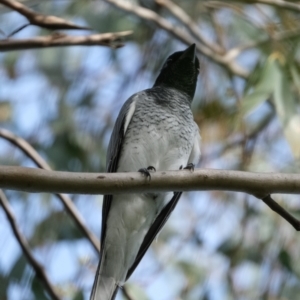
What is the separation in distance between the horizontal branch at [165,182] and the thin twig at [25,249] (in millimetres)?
996

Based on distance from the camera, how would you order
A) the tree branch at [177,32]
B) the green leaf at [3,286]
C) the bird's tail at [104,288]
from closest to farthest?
the bird's tail at [104,288]
the green leaf at [3,286]
the tree branch at [177,32]

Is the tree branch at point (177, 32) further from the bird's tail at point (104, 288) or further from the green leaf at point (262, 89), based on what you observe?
the bird's tail at point (104, 288)

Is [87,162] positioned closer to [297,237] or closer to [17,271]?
[17,271]

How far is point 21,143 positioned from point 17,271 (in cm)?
82

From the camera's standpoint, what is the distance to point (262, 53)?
4.01m

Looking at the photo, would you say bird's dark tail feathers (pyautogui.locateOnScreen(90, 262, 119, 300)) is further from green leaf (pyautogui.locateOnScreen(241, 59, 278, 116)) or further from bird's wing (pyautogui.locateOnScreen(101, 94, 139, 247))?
green leaf (pyautogui.locateOnScreen(241, 59, 278, 116))

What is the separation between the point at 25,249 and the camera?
2926mm

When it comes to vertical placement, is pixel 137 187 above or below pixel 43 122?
below

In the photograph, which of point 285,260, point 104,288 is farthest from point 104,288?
point 285,260

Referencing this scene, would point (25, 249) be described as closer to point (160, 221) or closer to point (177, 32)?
point (160, 221)

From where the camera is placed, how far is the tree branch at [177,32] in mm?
4158

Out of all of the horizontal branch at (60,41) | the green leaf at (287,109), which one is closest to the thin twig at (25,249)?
the horizontal branch at (60,41)

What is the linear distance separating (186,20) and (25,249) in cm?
220

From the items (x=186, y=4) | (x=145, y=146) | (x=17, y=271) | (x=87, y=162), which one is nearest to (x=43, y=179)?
(x=145, y=146)
